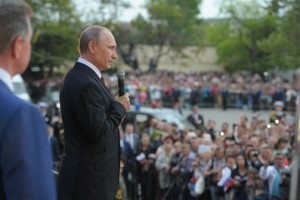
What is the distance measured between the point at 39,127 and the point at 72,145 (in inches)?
60.9

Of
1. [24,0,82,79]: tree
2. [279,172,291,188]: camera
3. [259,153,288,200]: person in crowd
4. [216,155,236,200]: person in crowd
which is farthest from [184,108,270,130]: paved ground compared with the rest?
[279,172,291,188]: camera

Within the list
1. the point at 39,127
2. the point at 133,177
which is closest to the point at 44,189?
the point at 39,127

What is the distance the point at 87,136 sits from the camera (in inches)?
146

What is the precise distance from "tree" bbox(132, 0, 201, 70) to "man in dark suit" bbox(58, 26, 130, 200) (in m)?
41.5

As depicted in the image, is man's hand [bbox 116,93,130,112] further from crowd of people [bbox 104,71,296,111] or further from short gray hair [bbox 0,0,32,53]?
crowd of people [bbox 104,71,296,111]

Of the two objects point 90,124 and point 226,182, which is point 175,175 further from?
point 90,124

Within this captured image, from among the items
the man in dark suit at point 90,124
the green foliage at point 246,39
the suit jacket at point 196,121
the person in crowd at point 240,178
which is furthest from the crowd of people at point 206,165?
the green foliage at point 246,39

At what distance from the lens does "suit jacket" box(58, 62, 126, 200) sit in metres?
3.70

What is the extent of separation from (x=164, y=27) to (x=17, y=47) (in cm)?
4505

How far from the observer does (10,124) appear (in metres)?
2.20

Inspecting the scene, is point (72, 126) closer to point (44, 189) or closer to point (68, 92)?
point (68, 92)

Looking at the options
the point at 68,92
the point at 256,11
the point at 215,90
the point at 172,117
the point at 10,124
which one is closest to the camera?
the point at 10,124

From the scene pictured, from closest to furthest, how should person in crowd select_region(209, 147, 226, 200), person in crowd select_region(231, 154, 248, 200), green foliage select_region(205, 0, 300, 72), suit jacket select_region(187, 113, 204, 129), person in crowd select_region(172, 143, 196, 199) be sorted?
person in crowd select_region(231, 154, 248, 200) < person in crowd select_region(209, 147, 226, 200) < person in crowd select_region(172, 143, 196, 199) < suit jacket select_region(187, 113, 204, 129) < green foliage select_region(205, 0, 300, 72)

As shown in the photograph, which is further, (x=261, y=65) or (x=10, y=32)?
(x=261, y=65)
